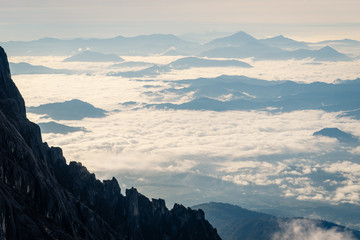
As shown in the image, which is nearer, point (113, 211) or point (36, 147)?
point (36, 147)

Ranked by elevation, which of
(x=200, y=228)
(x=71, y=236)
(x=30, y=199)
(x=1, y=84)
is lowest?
(x=200, y=228)

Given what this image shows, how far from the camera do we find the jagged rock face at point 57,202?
93000 millimetres

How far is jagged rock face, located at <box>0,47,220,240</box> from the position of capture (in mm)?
93000

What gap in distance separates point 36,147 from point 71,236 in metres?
37.8

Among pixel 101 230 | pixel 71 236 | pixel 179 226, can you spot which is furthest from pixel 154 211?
pixel 71 236

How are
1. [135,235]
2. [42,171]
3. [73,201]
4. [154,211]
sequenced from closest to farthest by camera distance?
[42,171], [73,201], [135,235], [154,211]

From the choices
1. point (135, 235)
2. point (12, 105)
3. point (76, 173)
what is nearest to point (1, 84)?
point (12, 105)

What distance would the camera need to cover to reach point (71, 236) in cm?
10012

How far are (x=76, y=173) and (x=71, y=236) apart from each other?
55.1m

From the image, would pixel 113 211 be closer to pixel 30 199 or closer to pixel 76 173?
pixel 76 173

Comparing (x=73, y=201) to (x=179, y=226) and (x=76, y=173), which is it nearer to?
(x=76, y=173)

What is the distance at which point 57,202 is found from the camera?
10438 cm

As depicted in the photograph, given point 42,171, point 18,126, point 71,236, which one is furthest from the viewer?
point 18,126

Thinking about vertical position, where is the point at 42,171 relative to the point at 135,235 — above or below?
above
